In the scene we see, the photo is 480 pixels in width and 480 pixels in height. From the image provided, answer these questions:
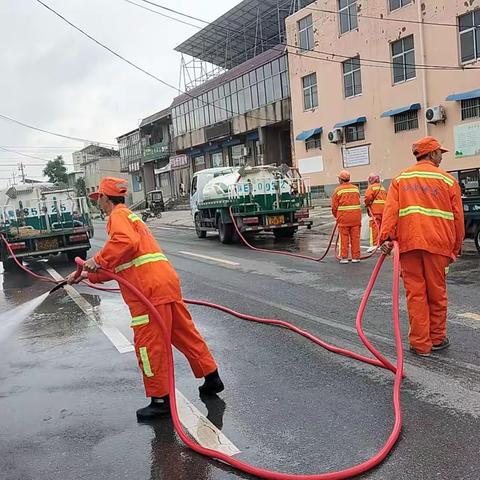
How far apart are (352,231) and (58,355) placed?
20.7 ft

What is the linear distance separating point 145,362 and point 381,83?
23.0 metres

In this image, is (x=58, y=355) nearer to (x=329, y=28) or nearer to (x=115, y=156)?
(x=329, y=28)

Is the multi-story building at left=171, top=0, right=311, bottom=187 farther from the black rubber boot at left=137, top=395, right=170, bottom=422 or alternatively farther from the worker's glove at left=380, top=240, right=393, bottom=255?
the black rubber boot at left=137, top=395, right=170, bottom=422

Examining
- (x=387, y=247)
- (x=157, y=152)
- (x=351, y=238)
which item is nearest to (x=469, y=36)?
(x=351, y=238)

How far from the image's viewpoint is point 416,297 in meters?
4.66

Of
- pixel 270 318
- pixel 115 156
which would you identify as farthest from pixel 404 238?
pixel 115 156

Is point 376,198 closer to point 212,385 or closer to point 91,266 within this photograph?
point 212,385

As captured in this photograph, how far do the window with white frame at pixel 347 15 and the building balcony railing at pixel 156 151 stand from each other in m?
27.1

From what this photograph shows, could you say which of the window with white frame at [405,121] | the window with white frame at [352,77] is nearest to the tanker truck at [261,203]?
the window with white frame at [405,121]

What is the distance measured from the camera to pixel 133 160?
58.8m

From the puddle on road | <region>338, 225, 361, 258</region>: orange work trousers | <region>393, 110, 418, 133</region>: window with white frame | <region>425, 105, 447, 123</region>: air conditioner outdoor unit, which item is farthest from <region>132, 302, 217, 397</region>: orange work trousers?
<region>393, 110, 418, 133</region>: window with white frame

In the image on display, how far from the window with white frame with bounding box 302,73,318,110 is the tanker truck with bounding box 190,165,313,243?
541 inches

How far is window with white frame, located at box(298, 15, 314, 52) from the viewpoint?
2779cm

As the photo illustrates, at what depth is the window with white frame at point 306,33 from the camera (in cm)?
2779
